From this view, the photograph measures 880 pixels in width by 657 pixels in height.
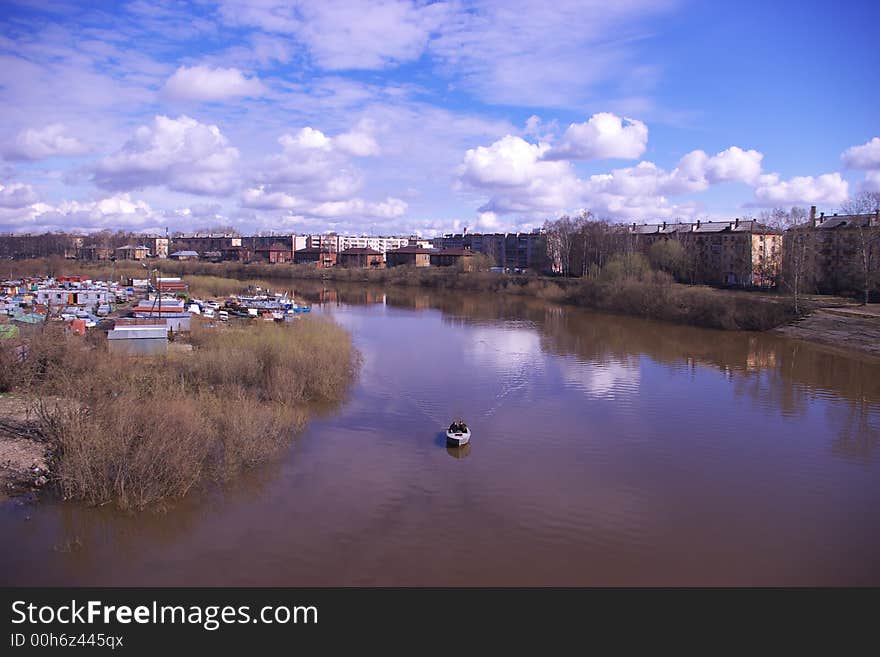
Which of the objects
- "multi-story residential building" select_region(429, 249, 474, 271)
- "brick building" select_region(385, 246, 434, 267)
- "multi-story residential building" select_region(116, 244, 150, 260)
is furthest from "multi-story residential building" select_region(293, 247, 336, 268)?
"multi-story residential building" select_region(116, 244, 150, 260)

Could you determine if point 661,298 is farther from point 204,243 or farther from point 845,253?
point 204,243

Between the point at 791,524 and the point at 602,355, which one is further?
the point at 602,355

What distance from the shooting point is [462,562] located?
8.46 m

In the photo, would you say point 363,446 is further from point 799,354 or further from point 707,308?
point 707,308

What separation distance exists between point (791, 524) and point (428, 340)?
1762 cm

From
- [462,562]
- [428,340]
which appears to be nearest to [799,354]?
[428,340]

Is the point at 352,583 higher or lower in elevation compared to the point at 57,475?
lower

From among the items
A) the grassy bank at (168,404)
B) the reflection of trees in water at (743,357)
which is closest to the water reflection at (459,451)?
the grassy bank at (168,404)

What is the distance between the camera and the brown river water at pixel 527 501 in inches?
327

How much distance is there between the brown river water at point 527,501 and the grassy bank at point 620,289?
11.7 meters

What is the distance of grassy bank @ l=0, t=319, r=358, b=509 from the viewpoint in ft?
30.7

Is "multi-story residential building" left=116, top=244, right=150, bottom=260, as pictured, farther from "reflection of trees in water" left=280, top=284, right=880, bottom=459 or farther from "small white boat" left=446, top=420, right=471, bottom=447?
"small white boat" left=446, top=420, right=471, bottom=447

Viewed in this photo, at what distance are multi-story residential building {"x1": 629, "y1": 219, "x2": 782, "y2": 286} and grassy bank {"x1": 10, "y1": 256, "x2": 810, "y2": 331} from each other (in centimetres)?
379

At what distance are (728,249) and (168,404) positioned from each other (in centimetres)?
4475
